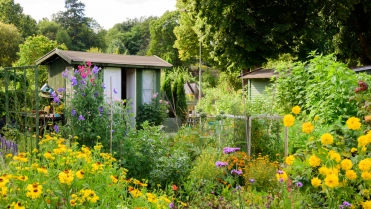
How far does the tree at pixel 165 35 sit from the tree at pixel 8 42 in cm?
1374

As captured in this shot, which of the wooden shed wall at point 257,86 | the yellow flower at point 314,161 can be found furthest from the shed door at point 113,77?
the yellow flower at point 314,161

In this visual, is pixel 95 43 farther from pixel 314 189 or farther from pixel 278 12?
pixel 314 189

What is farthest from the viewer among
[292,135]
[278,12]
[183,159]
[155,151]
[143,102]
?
[278,12]

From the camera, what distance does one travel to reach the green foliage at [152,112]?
1296 cm

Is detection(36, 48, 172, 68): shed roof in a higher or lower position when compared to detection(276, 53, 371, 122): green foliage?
higher

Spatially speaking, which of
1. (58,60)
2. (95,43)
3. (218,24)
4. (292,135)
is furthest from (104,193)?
(95,43)

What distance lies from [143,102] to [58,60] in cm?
309

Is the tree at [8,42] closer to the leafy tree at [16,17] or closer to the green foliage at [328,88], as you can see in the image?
the leafy tree at [16,17]

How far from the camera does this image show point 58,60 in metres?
12.6

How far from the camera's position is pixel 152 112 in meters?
13.2

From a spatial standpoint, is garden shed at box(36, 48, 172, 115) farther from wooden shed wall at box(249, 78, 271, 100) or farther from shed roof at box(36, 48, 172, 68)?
wooden shed wall at box(249, 78, 271, 100)

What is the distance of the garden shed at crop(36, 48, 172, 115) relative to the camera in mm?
12195

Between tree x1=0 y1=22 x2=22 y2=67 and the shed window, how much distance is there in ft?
65.9

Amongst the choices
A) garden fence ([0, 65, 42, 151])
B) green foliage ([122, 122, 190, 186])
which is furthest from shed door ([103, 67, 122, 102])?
green foliage ([122, 122, 190, 186])
